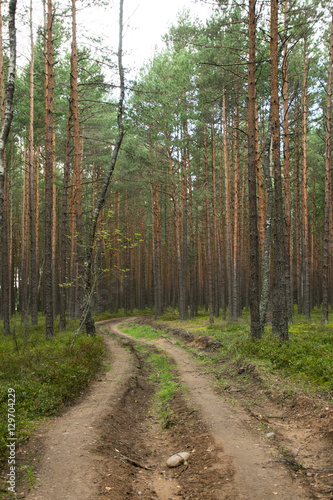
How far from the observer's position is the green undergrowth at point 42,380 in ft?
19.6

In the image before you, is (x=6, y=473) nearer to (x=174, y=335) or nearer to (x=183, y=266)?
(x=174, y=335)

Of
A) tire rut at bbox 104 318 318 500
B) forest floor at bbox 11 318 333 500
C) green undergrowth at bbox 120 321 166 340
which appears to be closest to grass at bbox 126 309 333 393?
forest floor at bbox 11 318 333 500

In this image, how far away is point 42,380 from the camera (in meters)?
7.67

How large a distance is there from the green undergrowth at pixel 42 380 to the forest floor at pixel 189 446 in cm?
30

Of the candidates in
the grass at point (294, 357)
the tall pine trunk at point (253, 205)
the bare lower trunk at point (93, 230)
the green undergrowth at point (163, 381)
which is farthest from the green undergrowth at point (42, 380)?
the tall pine trunk at point (253, 205)

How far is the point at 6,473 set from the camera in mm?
4180

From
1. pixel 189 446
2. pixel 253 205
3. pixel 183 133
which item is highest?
pixel 183 133

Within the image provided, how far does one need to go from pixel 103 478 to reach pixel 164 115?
21619 millimetres

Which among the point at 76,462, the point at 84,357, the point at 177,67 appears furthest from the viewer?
the point at 177,67

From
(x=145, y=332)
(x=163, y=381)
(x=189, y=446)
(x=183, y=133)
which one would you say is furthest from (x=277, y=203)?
(x=183, y=133)

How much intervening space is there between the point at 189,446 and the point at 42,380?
12.2 ft

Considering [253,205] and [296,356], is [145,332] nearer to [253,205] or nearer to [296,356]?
[253,205]

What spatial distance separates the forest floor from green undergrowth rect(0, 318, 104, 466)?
0.97 feet

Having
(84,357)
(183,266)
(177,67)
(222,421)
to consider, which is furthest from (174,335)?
(177,67)
